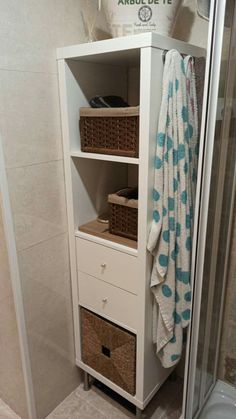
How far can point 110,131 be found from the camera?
1.12 meters

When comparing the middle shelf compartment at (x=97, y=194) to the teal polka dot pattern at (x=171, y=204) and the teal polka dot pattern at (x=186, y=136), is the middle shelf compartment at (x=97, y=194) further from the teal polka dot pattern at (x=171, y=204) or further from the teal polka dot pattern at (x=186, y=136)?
A: the teal polka dot pattern at (x=186, y=136)

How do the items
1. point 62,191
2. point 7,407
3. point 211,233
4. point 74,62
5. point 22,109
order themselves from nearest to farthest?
point 211,233 < point 22,109 < point 74,62 < point 62,191 < point 7,407

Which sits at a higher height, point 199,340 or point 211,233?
point 211,233

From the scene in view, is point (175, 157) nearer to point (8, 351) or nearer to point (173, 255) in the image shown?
point (173, 255)

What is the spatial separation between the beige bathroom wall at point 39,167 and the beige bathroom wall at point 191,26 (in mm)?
369

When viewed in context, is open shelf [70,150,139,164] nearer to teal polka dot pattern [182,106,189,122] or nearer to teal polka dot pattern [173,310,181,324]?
teal polka dot pattern [182,106,189,122]

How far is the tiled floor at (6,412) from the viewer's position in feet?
4.91

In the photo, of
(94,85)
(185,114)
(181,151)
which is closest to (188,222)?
(181,151)

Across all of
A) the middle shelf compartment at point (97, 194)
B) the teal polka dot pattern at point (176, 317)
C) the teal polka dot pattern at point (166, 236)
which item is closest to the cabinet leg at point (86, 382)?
the teal polka dot pattern at point (176, 317)

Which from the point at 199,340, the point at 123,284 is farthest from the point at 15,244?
the point at 199,340

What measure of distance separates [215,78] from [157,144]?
32 cm

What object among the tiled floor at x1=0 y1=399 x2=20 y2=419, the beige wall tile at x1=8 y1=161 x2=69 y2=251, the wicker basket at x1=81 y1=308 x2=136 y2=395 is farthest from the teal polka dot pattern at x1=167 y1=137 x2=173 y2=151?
the tiled floor at x1=0 y1=399 x2=20 y2=419

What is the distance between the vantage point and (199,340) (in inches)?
42.1

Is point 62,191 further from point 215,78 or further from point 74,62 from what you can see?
point 215,78
